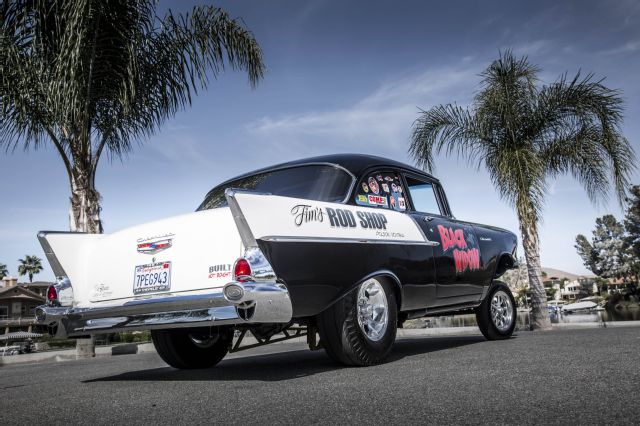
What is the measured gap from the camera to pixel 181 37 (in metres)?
11.4

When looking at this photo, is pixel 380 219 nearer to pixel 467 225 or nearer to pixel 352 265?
pixel 352 265

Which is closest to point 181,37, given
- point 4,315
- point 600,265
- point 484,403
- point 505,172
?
point 505,172

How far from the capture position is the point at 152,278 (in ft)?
13.4

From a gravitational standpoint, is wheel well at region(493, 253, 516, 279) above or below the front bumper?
above

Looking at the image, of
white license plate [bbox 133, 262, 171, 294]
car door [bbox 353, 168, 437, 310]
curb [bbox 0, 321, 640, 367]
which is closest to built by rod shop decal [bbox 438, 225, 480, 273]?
car door [bbox 353, 168, 437, 310]

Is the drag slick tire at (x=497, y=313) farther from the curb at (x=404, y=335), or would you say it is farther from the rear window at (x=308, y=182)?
the curb at (x=404, y=335)

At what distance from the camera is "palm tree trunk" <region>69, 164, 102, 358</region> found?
10.4 meters

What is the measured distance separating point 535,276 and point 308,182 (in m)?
9.41

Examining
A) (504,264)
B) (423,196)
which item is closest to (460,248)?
(423,196)

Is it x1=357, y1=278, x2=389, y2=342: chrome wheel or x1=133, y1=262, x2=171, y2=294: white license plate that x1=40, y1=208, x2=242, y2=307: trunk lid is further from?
x1=357, y1=278, x2=389, y2=342: chrome wheel

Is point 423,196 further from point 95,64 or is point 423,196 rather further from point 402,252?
point 95,64

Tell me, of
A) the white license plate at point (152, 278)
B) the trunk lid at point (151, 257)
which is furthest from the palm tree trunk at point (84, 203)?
the white license plate at point (152, 278)

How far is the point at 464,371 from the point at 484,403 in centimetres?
110

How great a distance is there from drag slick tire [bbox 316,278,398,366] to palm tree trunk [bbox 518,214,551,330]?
8353 mm
